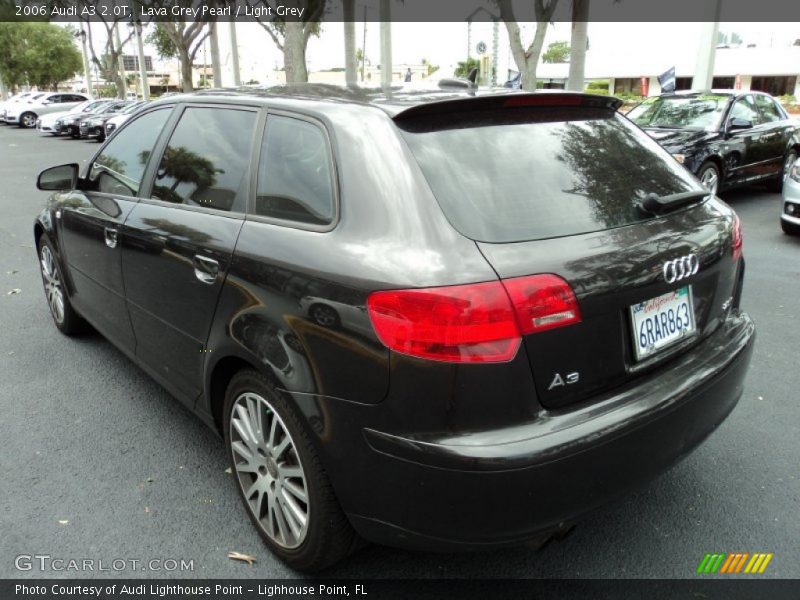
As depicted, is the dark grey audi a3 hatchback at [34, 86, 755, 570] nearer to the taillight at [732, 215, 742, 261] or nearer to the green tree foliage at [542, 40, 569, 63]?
the taillight at [732, 215, 742, 261]

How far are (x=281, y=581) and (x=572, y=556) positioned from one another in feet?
3.63

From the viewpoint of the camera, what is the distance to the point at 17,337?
489cm

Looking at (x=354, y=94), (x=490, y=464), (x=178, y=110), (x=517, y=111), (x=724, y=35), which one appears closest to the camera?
(x=490, y=464)

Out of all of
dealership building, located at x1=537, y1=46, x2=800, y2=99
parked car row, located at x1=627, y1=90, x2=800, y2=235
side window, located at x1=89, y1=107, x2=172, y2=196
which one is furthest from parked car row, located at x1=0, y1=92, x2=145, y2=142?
dealership building, located at x1=537, y1=46, x2=800, y2=99

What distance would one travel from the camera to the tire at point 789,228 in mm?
7543

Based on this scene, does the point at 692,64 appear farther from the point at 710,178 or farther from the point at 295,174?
the point at 295,174

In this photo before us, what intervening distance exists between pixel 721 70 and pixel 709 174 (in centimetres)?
4770

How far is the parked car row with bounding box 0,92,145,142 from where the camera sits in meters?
26.0

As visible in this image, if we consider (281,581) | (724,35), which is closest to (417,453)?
(281,581)

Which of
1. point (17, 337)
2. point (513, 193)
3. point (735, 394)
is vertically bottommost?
point (17, 337)

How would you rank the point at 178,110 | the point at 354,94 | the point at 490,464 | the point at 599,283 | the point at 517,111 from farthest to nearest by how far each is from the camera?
the point at 178,110 → the point at 354,94 → the point at 517,111 → the point at 599,283 → the point at 490,464

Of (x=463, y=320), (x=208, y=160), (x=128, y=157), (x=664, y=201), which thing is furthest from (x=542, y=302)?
(x=128, y=157)

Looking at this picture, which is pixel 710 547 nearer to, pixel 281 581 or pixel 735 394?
pixel 735 394

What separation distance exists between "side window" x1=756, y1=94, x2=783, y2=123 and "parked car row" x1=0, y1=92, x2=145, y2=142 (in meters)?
15.1
